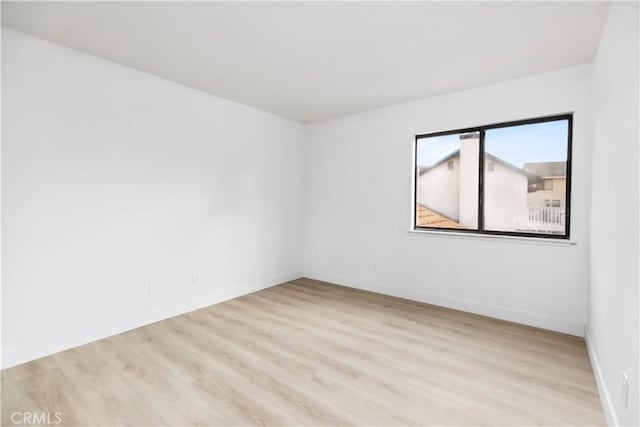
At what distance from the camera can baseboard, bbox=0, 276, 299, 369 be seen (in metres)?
2.39

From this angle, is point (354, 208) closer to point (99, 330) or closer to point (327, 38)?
point (327, 38)

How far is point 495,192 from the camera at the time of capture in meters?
3.54

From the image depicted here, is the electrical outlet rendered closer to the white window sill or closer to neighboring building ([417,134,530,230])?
the white window sill

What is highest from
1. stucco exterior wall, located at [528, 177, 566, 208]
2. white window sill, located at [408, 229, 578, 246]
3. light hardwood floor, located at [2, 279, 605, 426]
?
stucco exterior wall, located at [528, 177, 566, 208]

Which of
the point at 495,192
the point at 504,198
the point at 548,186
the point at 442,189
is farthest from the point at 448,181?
the point at 548,186

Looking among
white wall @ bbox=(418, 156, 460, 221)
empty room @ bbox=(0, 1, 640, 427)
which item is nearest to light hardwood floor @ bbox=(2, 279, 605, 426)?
empty room @ bbox=(0, 1, 640, 427)

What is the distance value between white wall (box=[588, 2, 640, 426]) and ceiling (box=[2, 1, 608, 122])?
50 cm

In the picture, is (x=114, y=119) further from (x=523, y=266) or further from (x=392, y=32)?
(x=523, y=266)

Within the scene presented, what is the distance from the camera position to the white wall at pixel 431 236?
2979 mm

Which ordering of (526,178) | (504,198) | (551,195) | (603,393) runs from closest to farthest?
(603,393)
(551,195)
(526,178)
(504,198)

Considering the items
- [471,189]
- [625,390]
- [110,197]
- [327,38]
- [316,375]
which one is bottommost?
[316,375]

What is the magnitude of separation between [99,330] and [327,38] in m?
3.20

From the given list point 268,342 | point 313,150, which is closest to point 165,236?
point 268,342

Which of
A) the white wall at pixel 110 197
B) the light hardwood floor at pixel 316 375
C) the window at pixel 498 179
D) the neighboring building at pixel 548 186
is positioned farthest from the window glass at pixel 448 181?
the white wall at pixel 110 197
